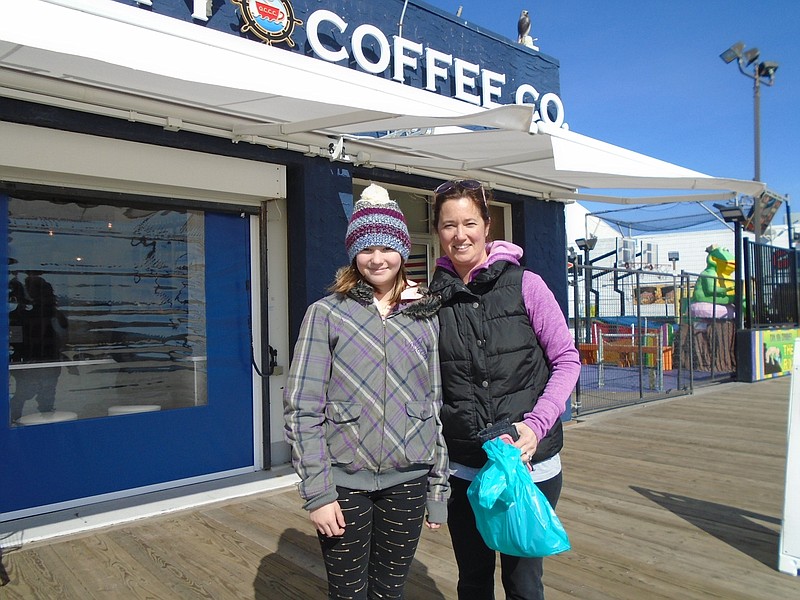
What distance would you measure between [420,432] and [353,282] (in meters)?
0.53

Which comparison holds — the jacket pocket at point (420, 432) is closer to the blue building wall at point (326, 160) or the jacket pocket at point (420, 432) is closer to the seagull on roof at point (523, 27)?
the blue building wall at point (326, 160)

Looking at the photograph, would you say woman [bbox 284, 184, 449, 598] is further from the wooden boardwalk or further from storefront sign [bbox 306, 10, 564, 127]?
storefront sign [bbox 306, 10, 564, 127]

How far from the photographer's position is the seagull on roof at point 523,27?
736 centimetres

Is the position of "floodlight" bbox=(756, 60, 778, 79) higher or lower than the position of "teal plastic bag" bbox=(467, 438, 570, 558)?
higher

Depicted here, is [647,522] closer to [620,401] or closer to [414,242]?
[414,242]

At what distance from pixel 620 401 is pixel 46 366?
7.06 meters

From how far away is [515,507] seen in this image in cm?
182

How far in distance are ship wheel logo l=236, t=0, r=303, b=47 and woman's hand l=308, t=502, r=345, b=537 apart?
151 inches

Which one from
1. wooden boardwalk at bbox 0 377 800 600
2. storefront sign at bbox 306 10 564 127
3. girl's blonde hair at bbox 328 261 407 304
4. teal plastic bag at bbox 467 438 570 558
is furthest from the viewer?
storefront sign at bbox 306 10 564 127

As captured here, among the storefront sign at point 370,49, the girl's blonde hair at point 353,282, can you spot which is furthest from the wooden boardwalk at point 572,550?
the storefront sign at point 370,49

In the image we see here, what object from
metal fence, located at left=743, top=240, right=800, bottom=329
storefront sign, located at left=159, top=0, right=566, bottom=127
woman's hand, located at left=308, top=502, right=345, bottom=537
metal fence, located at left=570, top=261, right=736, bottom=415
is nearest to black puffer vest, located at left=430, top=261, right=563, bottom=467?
woman's hand, located at left=308, top=502, right=345, bottom=537

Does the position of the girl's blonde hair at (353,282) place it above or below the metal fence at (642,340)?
above

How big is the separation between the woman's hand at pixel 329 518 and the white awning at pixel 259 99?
2.04m

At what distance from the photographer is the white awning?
9.05 ft
